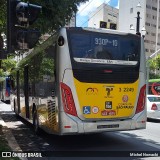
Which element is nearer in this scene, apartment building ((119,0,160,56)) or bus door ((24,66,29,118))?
bus door ((24,66,29,118))

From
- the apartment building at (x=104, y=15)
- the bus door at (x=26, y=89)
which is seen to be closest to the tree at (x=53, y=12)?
Answer: the bus door at (x=26, y=89)

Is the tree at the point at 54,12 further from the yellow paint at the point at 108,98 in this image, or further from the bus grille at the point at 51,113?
the yellow paint at the point at 108,98

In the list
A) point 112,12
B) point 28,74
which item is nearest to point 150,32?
point 112,12

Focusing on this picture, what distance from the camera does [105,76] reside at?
1041 centimetres

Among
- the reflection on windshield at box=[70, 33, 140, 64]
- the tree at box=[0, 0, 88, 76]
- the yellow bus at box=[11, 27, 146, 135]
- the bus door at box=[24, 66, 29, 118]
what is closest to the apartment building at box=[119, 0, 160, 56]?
the bus door at box=[24, 66, 29, 118]

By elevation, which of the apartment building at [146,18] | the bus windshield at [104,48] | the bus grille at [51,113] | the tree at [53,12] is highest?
the apartment building at [146,18]

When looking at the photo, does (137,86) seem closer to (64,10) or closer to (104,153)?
(104,153)

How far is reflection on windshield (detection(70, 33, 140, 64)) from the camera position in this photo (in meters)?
10.2

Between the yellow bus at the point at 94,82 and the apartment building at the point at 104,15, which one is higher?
the apartment building at the point at 104,15

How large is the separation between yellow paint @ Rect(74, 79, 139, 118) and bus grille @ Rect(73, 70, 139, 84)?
11 centimetres

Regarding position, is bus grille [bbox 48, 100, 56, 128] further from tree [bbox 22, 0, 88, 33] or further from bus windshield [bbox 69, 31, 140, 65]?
tree [bbox 22, 0, 88, 33]

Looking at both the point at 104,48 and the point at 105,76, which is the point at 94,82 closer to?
the point at 105,76

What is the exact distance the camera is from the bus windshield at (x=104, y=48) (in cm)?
1016

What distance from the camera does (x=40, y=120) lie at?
1240 centimetres
